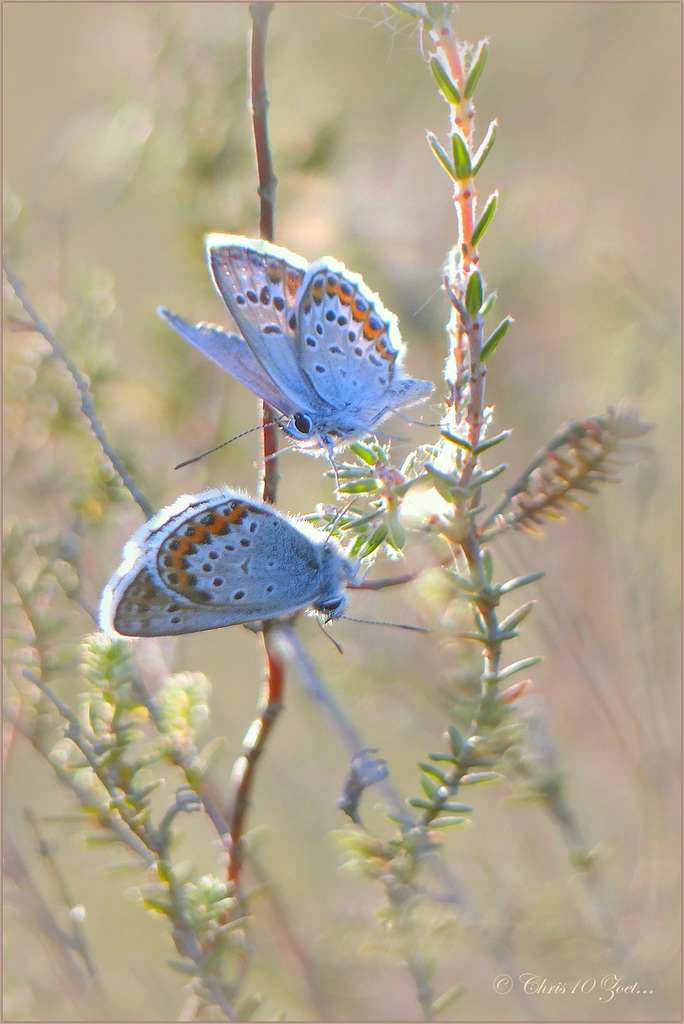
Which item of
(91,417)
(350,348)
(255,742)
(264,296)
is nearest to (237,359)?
(264,296)

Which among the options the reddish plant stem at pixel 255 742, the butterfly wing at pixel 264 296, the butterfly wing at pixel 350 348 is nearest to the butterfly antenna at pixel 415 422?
the butterfly wing at pixel 350 348

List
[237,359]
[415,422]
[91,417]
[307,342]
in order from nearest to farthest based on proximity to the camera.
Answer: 1. [91,417]
2. [415,422]
3. [237,359]
4. [307,342]

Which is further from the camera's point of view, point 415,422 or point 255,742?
point 415,422

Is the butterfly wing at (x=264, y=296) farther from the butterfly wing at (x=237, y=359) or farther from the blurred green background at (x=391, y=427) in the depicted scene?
the blurred green background at (x=391, y=427)

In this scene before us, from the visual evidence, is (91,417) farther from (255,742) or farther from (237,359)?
(255,742)

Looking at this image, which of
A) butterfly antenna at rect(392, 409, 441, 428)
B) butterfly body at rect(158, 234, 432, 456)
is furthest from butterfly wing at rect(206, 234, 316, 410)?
butterfly antenna at rect(392, 409, 441, 428)

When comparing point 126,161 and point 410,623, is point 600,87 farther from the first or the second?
point 410,623

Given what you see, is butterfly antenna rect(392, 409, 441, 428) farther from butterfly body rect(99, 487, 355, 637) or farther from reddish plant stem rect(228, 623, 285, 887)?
reddish plant stem rect(228, 623, 285, 887)
